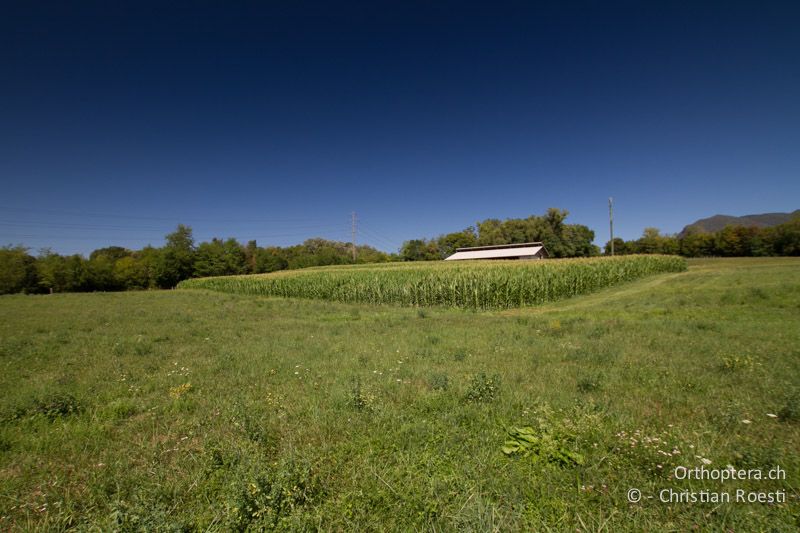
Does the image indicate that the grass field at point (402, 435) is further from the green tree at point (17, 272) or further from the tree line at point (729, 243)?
the tree line at point (729, 243)

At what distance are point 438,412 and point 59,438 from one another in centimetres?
553

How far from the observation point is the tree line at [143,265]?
56.2 meters

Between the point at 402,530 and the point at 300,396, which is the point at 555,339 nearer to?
the point at 300,396

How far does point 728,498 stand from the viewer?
3057 millimetres

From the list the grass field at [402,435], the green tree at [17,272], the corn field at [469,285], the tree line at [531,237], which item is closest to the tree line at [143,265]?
the green tree at [17,272]

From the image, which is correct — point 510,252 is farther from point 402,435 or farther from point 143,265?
point 143,265

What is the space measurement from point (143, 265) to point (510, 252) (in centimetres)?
7940

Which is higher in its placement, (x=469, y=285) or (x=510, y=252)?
(x=510, y=252)

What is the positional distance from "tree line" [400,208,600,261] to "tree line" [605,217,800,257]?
35.0 ft

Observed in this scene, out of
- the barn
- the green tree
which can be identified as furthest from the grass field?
the green tree

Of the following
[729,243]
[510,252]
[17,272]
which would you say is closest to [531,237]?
[510,252]

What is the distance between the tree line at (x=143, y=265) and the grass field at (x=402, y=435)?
7013 centimetres

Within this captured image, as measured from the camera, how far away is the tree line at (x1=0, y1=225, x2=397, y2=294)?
56.2 meters

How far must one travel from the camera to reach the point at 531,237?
85.9 metres
